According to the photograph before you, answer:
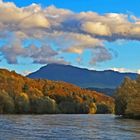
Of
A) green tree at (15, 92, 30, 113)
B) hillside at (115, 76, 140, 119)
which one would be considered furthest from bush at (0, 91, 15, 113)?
hillside at (115, 76, 140, 119)

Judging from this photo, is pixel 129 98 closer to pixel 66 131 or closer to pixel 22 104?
pixel 22 104

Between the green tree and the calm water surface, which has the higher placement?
the green tree

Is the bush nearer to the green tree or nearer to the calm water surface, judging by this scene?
the green tree

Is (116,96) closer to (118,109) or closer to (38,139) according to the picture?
(118,109)

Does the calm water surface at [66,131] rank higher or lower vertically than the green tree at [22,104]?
lower

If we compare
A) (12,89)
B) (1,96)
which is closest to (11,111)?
(1,96)

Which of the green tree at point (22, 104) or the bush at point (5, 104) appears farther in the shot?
the green tree at point (22, 104)

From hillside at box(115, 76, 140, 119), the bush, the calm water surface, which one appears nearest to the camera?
the calm water surface

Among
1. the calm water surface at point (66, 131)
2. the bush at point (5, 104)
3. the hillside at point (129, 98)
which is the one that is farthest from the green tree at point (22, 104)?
the calm water surface at point (66, 131)

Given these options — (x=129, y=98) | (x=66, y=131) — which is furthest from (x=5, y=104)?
(x=66, y=131)

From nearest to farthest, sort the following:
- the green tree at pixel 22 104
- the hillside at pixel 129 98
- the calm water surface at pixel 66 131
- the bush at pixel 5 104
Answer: the calm water surface at pixel 66 131 → the hillside at pixel 129 98 → the bush at pixel 5 104 → the green tree at pixel 22 104

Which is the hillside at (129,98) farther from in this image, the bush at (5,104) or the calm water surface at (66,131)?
the bush at (5,104)

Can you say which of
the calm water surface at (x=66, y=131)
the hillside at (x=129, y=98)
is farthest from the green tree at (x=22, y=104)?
the calm water surface at (x=66, y=131)

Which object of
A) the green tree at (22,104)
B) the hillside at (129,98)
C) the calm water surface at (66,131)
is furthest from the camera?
the green tree at (22,104)
